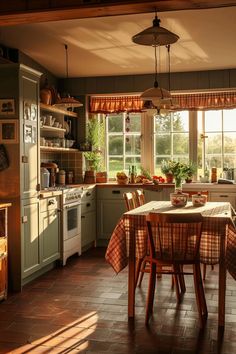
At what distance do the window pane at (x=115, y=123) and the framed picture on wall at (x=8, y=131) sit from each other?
9.72 feet

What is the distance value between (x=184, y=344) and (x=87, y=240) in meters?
3.36

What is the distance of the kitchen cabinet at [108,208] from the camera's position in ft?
21.3

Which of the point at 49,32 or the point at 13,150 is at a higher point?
the point at 49,32

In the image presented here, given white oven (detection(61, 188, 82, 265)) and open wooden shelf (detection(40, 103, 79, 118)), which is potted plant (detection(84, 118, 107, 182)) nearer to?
open wooden shelf (detection(40, 103, 79, 118))

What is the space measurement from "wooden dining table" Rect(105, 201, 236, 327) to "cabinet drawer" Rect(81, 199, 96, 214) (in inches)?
90.0

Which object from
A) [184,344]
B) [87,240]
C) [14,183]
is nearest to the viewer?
[184,344]

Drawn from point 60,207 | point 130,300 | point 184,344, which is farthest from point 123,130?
point 184,344

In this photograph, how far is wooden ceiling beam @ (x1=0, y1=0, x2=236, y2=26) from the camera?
9.30ft

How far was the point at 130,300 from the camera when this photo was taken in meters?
3.50

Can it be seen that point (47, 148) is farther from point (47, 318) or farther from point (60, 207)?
point (47, 318)

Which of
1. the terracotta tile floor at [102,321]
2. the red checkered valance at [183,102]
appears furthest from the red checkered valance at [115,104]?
the terracotta tile floor at [102,321]

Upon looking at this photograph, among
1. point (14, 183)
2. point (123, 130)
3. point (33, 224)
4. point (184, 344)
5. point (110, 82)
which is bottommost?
point (184, 344)

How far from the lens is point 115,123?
709 cm

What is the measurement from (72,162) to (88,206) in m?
0.90
